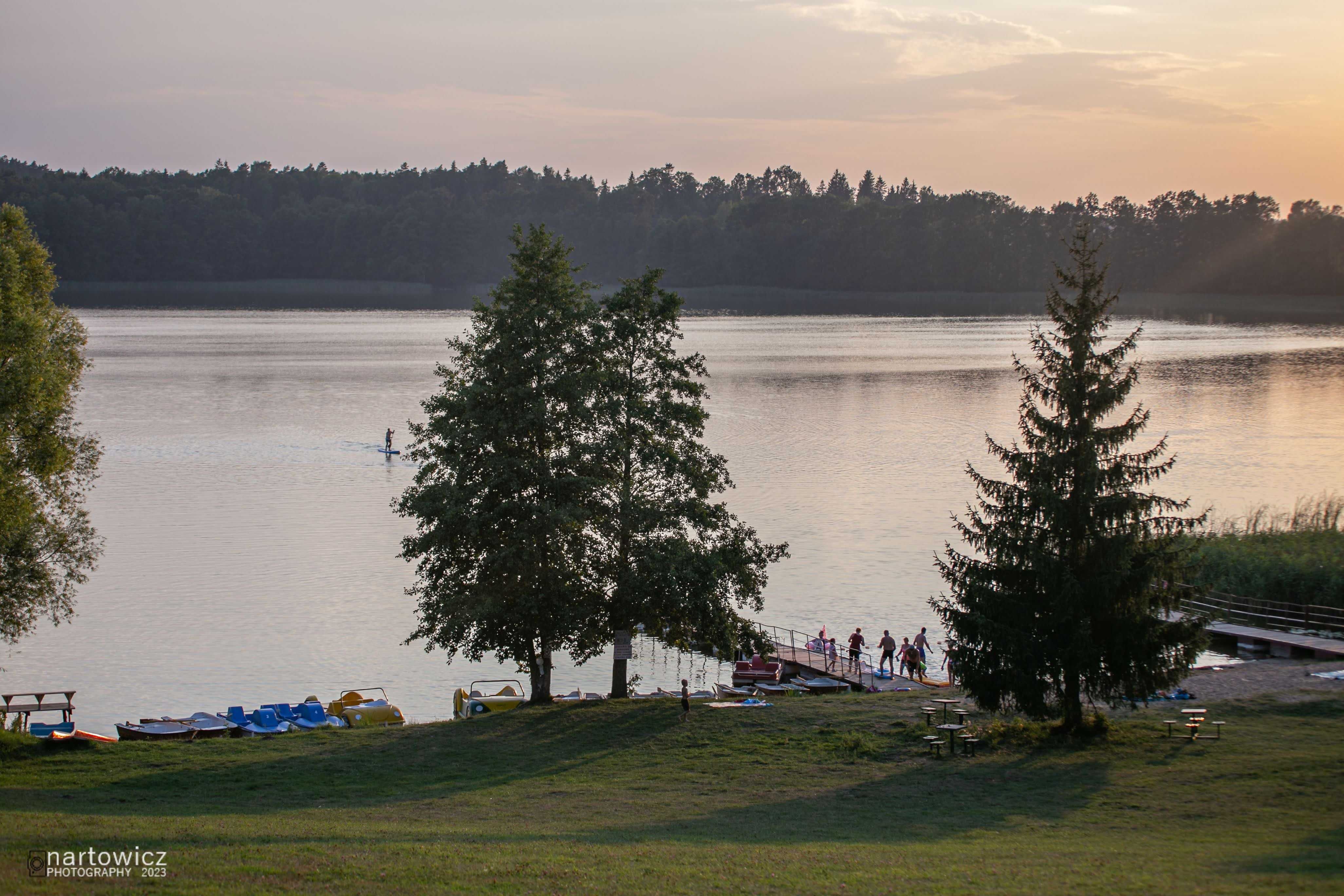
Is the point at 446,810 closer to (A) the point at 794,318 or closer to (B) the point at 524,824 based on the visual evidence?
(B) the point at 524,824

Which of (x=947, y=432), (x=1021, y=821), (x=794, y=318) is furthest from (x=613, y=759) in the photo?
(x=794, y=318)

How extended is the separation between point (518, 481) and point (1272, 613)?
22323mm

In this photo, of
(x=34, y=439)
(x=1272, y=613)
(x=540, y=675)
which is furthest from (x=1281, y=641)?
(x=34, y=439)

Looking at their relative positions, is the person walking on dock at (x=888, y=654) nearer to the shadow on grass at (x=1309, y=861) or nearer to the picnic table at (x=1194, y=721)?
the picnic table at (x=1194, y=721)

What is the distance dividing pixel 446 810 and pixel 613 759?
4.89 m

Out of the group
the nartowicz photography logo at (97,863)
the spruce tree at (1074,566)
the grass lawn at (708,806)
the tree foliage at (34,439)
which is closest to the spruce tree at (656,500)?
the grass lawn at (708,806)

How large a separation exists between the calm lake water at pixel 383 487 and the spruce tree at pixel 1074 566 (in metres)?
13.0

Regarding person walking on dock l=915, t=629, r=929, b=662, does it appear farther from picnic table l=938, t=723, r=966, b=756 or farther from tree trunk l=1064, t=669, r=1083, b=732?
tree trunk l=1064, t=669, r=1083, b=732

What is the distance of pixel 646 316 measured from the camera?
27.9m

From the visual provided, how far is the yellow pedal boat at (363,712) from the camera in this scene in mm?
27188

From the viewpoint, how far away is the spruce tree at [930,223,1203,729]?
21.6m

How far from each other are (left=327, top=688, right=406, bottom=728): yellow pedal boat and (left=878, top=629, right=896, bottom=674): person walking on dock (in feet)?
40.7

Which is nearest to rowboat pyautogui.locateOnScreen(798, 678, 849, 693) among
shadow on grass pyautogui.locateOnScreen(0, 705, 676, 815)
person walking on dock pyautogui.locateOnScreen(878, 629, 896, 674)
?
person walking on dock pyautogui.locateOnScreen(878, 629, 896, 674)

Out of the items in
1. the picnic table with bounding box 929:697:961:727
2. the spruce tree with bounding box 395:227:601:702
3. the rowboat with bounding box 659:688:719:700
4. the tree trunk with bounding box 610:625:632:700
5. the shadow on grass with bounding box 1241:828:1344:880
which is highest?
the spruce tree with bounding box 395:227:601:702
